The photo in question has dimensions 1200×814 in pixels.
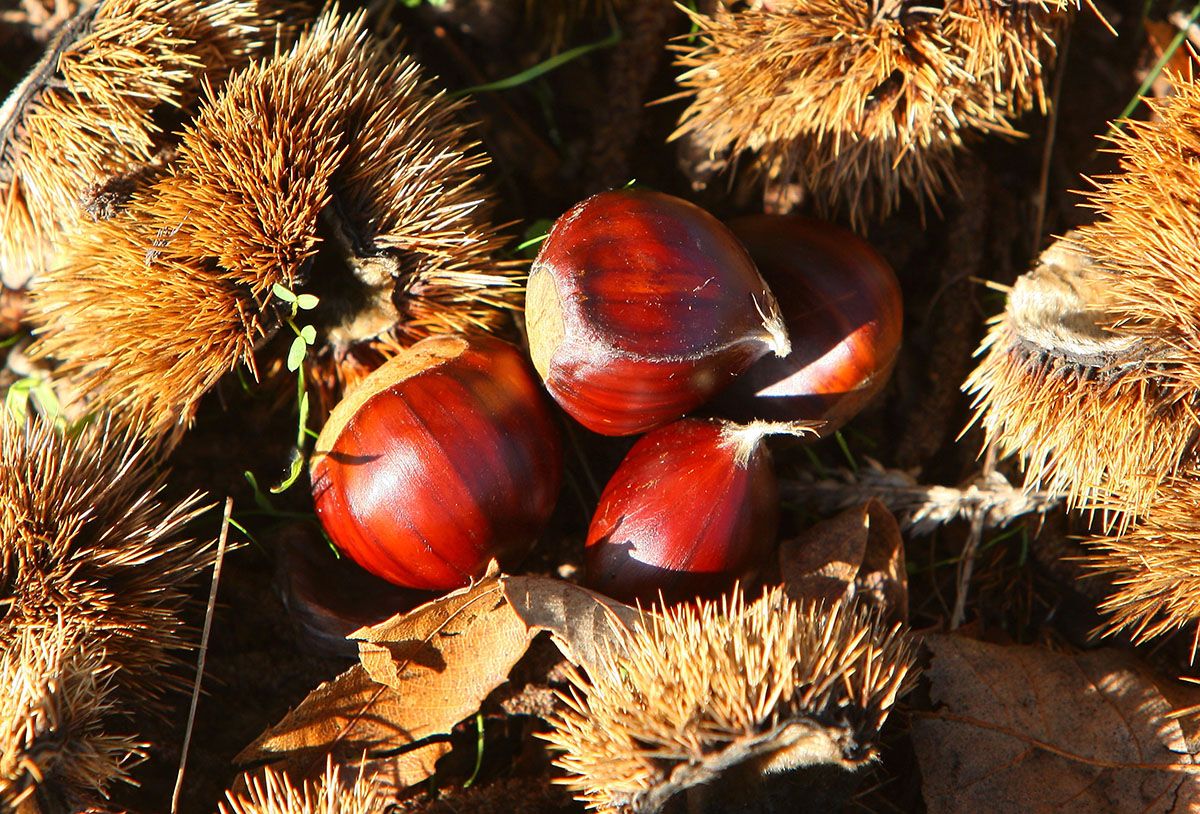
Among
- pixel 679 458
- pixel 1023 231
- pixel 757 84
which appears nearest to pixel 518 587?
pixel 679 458

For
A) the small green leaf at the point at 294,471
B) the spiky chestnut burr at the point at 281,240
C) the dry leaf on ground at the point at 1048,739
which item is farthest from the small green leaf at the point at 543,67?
the dry leaf on ground at the point at 1048,739

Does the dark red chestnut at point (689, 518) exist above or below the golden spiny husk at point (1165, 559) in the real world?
above

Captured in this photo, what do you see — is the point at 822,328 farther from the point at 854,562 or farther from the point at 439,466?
the point at 439,466

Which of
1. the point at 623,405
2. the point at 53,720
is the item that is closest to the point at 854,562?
the point at 623,405

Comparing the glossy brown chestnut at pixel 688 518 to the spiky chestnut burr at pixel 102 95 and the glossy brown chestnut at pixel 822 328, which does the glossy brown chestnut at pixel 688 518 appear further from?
the spiky chestnut burr at pixel 102 95

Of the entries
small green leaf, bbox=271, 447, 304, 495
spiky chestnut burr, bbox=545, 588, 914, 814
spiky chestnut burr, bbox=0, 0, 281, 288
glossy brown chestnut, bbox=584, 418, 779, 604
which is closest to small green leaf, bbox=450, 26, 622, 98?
spiky chestnut burr, bbox=0, 0, 281, 288

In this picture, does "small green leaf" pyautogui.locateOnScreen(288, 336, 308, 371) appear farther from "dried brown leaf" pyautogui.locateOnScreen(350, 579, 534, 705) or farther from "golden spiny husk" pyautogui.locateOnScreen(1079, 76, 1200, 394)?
"golden spiny husk" pyautogui.locateOnScreen(1079, 76, 1200, 394)
